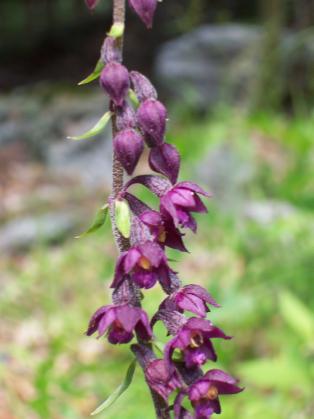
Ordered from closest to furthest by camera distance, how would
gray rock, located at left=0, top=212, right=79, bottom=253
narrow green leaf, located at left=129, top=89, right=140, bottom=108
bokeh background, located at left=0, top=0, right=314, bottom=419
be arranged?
1. narrow green leaf, located at left=129, top=89, right=140, bottom=108
2. bokeh background, located at left=0, top=0, right=314, bottom=419
3. gray rock, located at left=0, top=212, right=79, bottom=253

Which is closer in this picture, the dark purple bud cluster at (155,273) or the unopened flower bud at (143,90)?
the dark purple bud cluster at (155,273)

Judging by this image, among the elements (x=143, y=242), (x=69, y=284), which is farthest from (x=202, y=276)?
(x=143, y=242)

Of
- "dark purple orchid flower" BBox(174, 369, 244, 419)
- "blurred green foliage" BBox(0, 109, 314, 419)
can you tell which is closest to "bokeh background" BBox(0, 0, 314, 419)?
"blurred green foliage" BBox(0, 109, 314, 419)

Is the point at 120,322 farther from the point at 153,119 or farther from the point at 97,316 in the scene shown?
the point at 153,119

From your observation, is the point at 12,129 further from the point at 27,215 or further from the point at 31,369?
the point at 31,369

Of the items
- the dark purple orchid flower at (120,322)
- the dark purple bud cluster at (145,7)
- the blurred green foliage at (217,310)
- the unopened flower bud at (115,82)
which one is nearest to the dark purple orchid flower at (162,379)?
the dark purple orchid flower at (120,322)

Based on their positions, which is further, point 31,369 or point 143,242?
point 31,369

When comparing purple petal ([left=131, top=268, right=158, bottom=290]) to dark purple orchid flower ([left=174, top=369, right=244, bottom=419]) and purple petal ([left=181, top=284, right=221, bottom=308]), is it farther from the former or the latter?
dark purple orchid flower ([left=174, top=369, right=244, bottom=419])

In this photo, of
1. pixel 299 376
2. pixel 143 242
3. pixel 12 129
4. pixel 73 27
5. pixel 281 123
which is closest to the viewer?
pixel 143 242

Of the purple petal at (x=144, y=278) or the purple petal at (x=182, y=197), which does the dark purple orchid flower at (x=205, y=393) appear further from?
the purple petal at (x=182, y=197)
